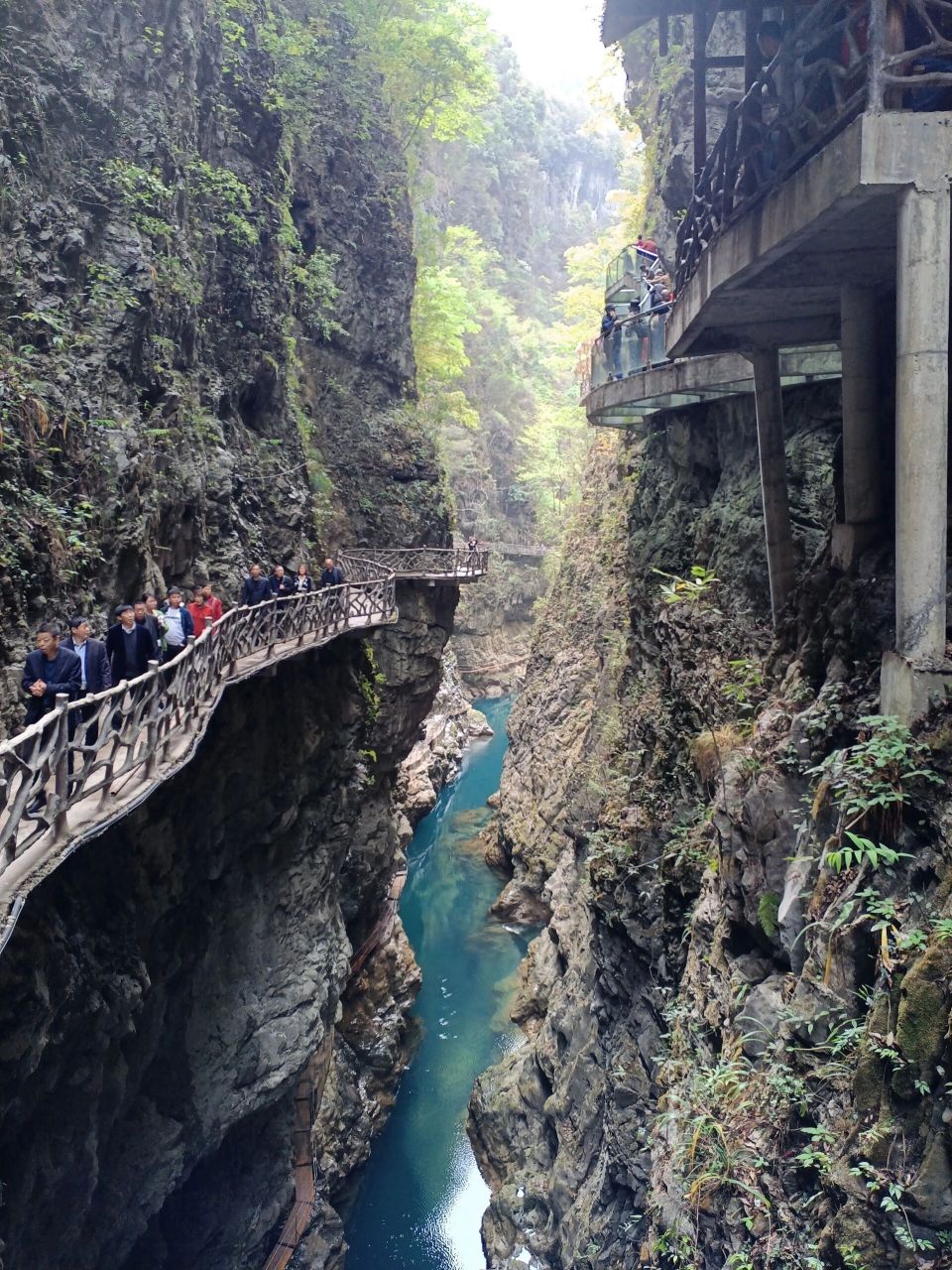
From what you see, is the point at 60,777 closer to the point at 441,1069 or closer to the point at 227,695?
the point at 227,695

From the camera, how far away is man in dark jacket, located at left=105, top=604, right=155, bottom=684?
789cm

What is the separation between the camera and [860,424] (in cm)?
702

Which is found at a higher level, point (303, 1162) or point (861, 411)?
point (861, 411)

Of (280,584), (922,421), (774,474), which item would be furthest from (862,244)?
(280,584)

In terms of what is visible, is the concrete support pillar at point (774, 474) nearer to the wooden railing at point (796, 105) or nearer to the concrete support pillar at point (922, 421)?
the wooden railing at point (796, 105)

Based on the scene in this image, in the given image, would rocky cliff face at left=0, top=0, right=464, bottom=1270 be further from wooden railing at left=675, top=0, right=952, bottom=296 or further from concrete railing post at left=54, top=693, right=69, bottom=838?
wooden railing at left=675, top=0, right=952, bottom=296

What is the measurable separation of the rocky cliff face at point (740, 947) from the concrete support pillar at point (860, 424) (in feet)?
1.08

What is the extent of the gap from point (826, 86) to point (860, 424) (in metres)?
2.62

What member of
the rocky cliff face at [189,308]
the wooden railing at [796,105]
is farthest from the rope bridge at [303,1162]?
the wooden railing at [796,105]

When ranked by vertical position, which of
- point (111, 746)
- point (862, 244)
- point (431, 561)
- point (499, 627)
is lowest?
point (499, 627)

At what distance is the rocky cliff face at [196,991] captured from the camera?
7.70m

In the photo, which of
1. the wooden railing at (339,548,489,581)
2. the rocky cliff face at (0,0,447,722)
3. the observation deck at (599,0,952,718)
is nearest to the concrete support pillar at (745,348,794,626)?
the observation deck at (599,0,952,718)

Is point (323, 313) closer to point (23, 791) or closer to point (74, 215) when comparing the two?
point (74, 215)

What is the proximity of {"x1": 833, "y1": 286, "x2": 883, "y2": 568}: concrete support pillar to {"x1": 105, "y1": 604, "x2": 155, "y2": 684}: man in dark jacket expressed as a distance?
6.51 m
